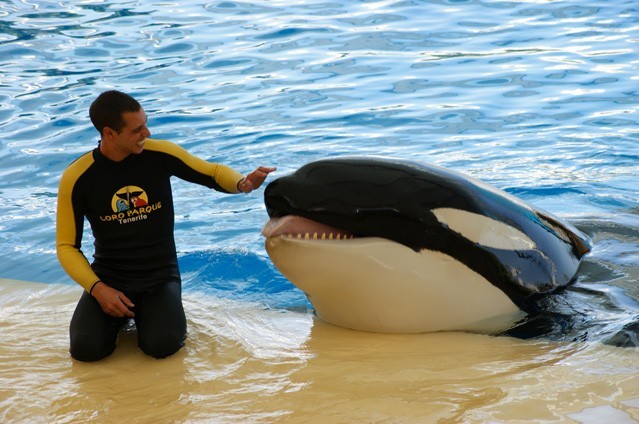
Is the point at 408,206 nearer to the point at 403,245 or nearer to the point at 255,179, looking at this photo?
the point at 403,245

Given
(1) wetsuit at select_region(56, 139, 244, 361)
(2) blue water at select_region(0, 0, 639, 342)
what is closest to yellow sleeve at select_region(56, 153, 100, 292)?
(1) wetsuit at select_region(56, 139, 244, 361)

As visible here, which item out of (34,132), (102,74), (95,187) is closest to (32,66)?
(102,74)

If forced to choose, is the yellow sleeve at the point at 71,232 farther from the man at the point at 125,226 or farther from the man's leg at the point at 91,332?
the man's leg at the point at 91,332

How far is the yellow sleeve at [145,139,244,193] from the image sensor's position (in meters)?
4.96

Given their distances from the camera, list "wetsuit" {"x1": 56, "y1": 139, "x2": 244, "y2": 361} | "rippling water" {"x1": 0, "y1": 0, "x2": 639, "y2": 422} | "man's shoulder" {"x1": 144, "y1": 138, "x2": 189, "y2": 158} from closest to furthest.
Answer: "wetsuit" {"x1": 56, "y1": 139, "x2": 244, "y2": 361} → "man's shoulder" {"x1": 144, "y1": 138, "x2": 189, "y2": 158} → "rippling water" {"x1": 0, "y1": 0, "x2": 639, "y2": 422}

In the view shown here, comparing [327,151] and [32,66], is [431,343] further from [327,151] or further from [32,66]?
[32,66]

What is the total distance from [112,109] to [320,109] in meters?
6.42

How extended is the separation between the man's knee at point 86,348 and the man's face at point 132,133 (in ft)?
3.08

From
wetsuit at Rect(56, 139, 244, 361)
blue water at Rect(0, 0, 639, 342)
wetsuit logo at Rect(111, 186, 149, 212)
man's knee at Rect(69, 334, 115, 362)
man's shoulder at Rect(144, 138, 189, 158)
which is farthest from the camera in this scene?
blue water at Rect(0, 0, 639, 342)

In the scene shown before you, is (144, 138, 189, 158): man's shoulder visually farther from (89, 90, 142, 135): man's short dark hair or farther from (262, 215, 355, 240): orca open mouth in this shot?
(262, 215, 355, 240): orca open mouth

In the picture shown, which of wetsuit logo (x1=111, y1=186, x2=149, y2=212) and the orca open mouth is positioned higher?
wetsuit logo (x1=111, y1=186, x2=149, y2=212)

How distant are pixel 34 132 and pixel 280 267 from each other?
6.81 m

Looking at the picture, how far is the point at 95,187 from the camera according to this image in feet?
15.7

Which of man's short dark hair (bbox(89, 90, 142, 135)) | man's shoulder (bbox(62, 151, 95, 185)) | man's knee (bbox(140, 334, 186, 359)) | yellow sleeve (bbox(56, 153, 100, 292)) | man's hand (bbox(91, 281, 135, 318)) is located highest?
man's short dark hair (bbox(89, 90, 142, 135))
